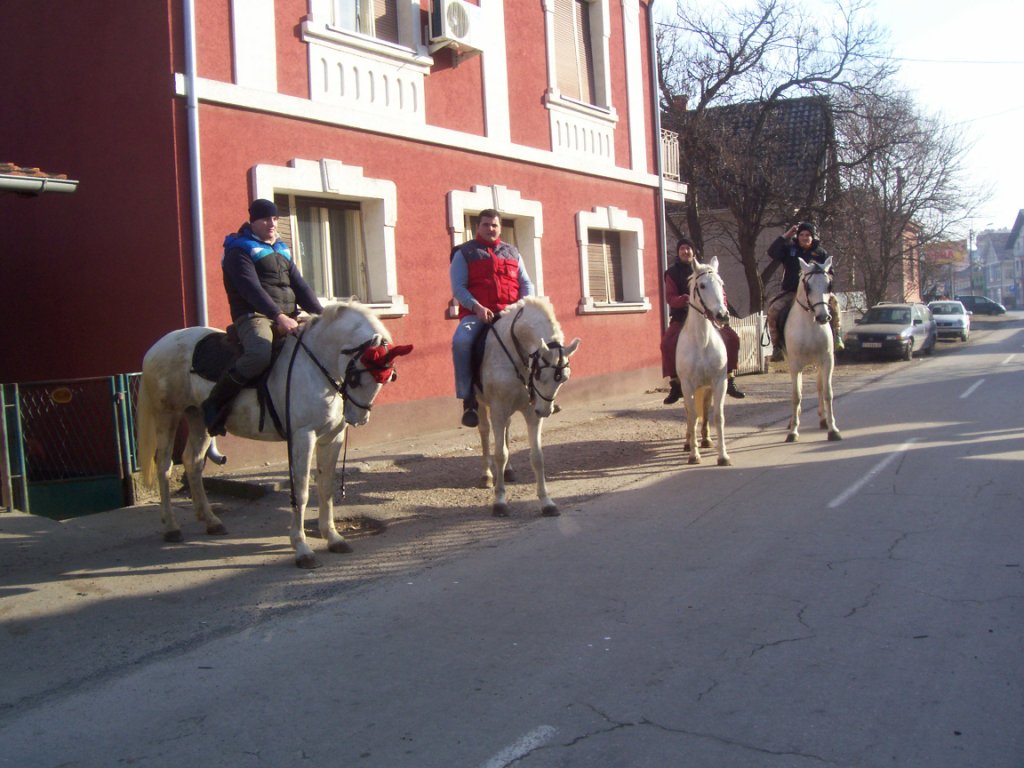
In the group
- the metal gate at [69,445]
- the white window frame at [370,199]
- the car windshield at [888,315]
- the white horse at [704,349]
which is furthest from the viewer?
the car windshield at [888,315]

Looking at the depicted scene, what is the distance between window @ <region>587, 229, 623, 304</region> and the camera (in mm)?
17469

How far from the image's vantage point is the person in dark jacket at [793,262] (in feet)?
38.3

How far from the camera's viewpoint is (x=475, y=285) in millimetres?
8531

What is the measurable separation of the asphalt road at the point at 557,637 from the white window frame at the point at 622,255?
28.0 ft

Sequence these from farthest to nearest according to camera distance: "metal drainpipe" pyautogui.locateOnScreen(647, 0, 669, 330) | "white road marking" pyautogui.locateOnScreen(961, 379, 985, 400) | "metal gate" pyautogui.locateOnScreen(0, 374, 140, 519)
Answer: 1. "metal drainpipe" pyautogui.locateOnScreen(647, 0, 669, 330)
2. "white road marking" pyautogui.locateOnScreen(961, 379, 985, 400)
3. "metal gate" pyautogui.locateOnScreen(0, 374, 140, 519)

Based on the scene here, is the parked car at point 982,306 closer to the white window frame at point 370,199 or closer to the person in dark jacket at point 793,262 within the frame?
the person in dark jacket at point 793,262

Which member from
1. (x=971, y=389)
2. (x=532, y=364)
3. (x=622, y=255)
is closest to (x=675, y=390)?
(x=532, y=364)

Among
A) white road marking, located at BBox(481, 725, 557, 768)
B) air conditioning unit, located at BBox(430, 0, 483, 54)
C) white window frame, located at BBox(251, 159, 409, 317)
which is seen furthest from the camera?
air conditioning unit, located at BBox(430, 0, 483, 54)

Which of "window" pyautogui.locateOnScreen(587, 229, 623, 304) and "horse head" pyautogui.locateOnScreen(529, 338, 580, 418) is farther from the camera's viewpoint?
"window" pyautogui.locateOnScreen(587, 229, 623, 304)

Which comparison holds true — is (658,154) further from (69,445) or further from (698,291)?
(69,445)

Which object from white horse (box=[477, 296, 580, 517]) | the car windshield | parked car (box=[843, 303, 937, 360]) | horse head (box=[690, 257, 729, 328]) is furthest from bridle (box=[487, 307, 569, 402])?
the car windshield

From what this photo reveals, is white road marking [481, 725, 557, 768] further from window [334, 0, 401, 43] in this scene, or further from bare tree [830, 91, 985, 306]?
bare tree [830, 91, 985, 306]

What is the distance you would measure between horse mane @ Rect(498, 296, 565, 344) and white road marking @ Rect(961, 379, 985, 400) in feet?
34.5

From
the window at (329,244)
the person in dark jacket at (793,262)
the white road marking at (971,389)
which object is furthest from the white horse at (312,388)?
the white road marking at (971,389)
